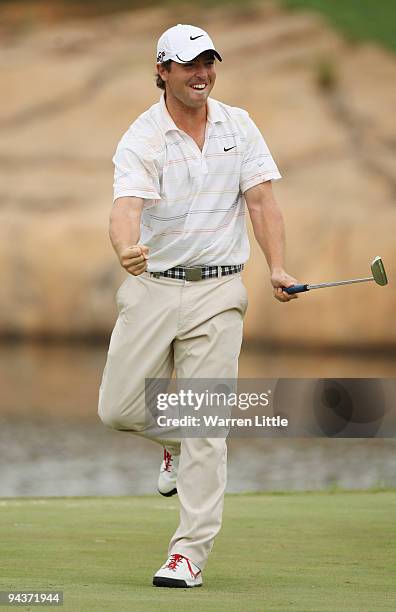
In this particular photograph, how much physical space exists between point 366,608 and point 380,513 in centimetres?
244

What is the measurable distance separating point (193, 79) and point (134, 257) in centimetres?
68

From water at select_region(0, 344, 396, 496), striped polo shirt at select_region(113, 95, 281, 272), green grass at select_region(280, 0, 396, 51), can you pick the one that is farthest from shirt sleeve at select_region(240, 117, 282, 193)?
green grass at select_region(280, 0, 396, 51)

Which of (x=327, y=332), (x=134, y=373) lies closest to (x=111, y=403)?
(x=134, y=373)

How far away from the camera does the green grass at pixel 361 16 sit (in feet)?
77.3

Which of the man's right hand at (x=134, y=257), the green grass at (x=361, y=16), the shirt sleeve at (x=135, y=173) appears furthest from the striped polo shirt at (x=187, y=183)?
the green grass at (x=361, y=16)

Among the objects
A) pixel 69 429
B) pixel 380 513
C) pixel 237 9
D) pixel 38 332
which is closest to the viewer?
pixel 380 513

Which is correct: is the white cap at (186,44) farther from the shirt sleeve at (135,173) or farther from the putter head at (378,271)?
the putter head at (378,271)

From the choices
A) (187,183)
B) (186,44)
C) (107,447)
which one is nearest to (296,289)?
(187,183)

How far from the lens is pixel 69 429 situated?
14.8m

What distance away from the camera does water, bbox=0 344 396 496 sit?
463 inches

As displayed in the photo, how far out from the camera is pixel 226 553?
19.4ft

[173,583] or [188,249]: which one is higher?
[188,249]

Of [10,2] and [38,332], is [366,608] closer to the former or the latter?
[38,332]

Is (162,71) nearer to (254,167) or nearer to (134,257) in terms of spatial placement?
(254,167)
